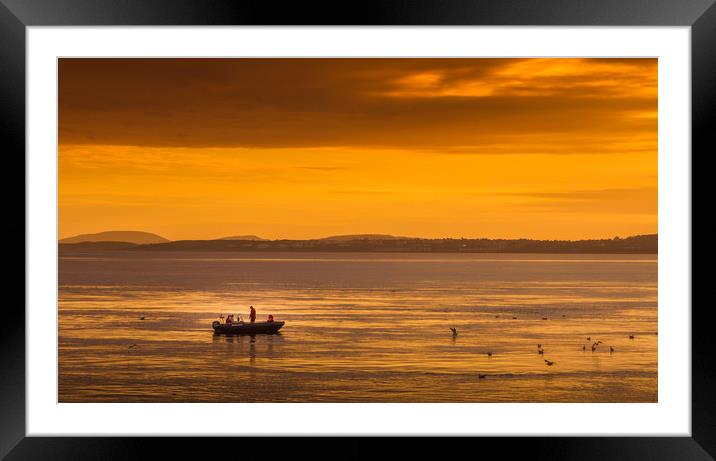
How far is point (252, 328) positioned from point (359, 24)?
21.4m

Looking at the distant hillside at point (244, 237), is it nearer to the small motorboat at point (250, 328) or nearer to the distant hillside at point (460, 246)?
the distant hillside at point (460, 246)

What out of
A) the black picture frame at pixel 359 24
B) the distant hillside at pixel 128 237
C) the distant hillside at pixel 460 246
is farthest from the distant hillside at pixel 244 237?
the black picture frame at pixel 359 24

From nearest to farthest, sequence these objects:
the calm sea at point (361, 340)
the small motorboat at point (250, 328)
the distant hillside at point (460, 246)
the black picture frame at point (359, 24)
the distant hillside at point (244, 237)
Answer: the black picture frame at point (359, 24) → the calm sea at point (361, 340) → the small motorboat at point (250, 328) → the distant hillside at point (244, 237) → the distant hillside at point (460, 246)

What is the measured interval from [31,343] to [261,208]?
117 feet

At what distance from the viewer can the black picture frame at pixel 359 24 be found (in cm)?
276

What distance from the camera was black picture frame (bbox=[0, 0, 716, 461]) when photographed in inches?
109

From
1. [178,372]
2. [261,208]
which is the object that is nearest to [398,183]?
[261,208]

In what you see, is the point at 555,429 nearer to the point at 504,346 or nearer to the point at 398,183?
the point at 504,346

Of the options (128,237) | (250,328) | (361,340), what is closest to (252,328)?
(250,328)

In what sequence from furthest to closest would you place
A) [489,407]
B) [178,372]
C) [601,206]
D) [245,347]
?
[601,206], [245,347], [178,372], [489,407]

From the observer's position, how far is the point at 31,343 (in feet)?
9.60

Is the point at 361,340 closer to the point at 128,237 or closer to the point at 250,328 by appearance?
the point at 250,328

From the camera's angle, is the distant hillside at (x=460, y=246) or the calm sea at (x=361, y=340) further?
the distant hillside at (x=460, y=246)

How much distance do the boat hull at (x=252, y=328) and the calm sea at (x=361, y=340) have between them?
211 millimetres
